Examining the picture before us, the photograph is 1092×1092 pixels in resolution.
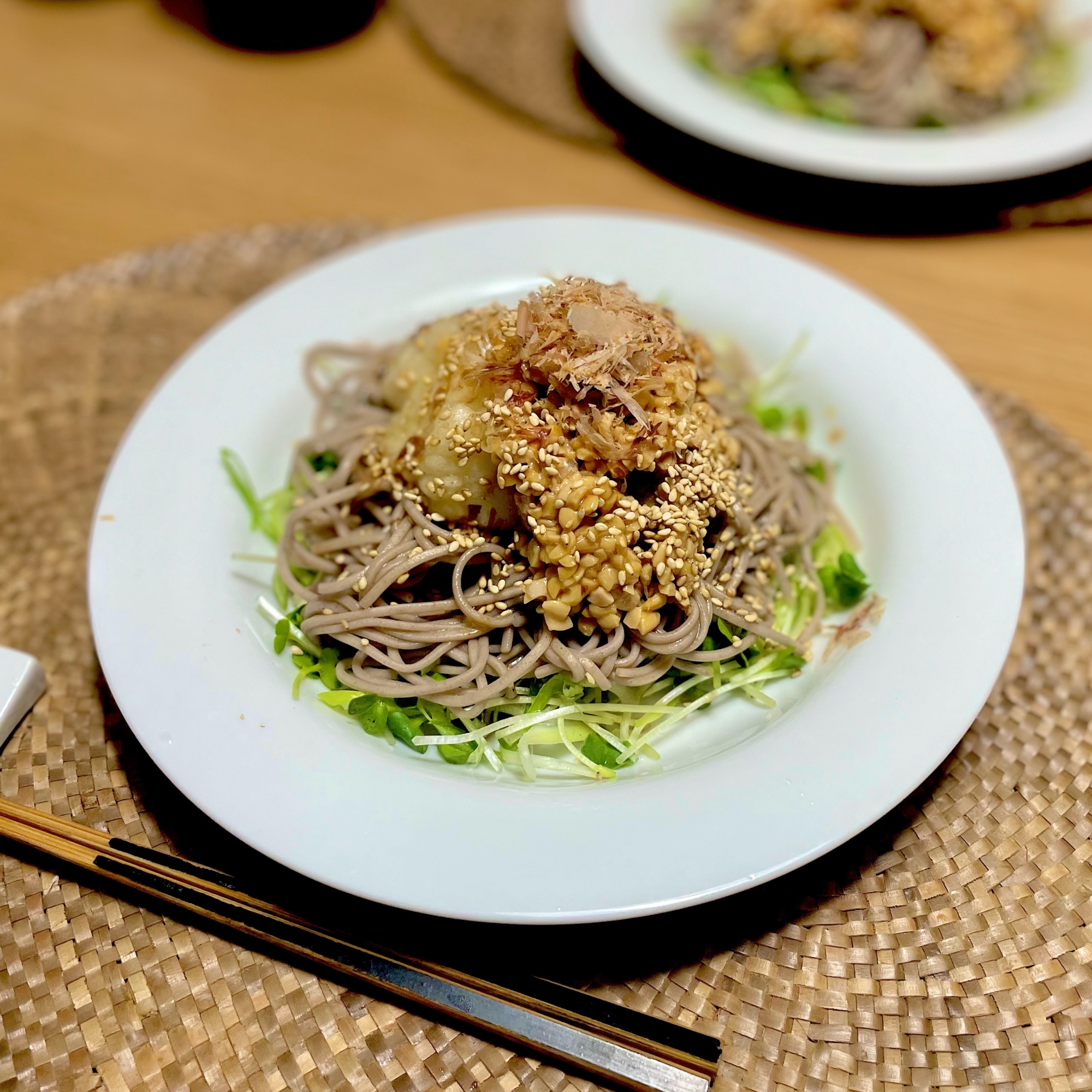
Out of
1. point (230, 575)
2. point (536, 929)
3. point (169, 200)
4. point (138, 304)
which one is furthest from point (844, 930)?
point (169, 200)

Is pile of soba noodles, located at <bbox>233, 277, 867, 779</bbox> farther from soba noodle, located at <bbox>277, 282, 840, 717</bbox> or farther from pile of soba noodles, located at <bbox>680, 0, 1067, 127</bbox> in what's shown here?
pile of soba noodles, located at <bbox>680, 0, 1067, 127</bbox>

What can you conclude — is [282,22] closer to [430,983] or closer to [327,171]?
[327,171]

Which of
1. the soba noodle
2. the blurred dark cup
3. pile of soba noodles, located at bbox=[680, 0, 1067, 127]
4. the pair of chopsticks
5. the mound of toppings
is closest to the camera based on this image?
the pair of chopsticks

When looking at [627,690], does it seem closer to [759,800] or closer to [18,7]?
[759,800]

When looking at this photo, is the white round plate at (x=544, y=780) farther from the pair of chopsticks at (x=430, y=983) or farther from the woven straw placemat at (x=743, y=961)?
the pair of chopsticks at (x=430, y=983)

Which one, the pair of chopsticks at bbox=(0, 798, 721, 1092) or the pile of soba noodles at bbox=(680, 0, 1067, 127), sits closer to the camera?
the pair of chopsticks at bbox=(0, 798, 721, 1092)

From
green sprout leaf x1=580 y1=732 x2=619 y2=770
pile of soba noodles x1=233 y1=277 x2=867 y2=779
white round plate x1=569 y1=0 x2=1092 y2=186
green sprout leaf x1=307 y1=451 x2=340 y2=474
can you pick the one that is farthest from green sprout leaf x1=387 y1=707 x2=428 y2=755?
white round plate x1=569 y1=0 x2=1092 y2=186

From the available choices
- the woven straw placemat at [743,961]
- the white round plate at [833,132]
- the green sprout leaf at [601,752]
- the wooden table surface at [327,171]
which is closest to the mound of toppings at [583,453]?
the green sprout leaf at [601,752]
